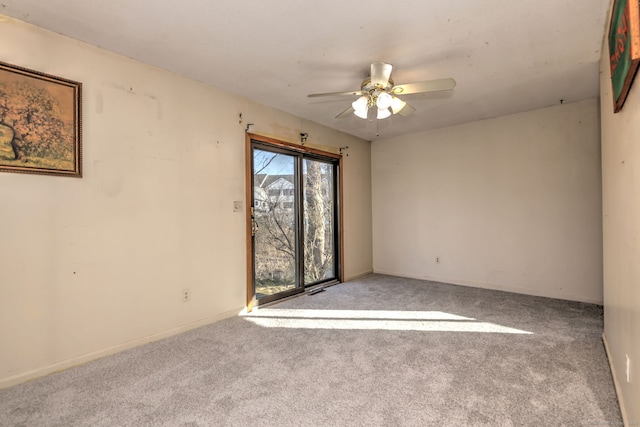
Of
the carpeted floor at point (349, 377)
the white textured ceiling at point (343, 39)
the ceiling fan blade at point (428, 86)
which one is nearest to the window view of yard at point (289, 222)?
the carpeted floor at point (349, 377)

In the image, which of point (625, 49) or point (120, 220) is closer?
point (625, 49)

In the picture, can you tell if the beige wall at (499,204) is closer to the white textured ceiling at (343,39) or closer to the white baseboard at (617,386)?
the white textured ceiling at (343,39)

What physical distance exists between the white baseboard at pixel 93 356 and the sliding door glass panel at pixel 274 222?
0.78 m

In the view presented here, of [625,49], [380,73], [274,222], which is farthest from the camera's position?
[274,222]

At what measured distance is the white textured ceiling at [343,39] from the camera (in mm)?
1912

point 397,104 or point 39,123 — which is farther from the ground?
point 397,104

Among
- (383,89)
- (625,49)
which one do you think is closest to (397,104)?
(383,89)

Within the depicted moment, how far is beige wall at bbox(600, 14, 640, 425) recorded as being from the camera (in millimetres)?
1315

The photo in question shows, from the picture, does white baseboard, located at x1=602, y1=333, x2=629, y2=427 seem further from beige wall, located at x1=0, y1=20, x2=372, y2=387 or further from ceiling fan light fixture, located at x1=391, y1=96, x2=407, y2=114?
beige wall, located at x1=0, y1=20, x2=372, y2=387

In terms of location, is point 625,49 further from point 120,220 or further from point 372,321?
point 120,220

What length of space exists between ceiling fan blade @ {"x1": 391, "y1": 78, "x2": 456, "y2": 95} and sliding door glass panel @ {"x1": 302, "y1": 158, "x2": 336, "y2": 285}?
2029mm

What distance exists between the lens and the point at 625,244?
155 centimetres

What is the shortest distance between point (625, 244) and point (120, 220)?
3.32 metres

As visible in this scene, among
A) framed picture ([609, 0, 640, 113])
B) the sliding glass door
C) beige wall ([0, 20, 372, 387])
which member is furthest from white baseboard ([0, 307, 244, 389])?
framed picture ([609, 0, 640, 113])
